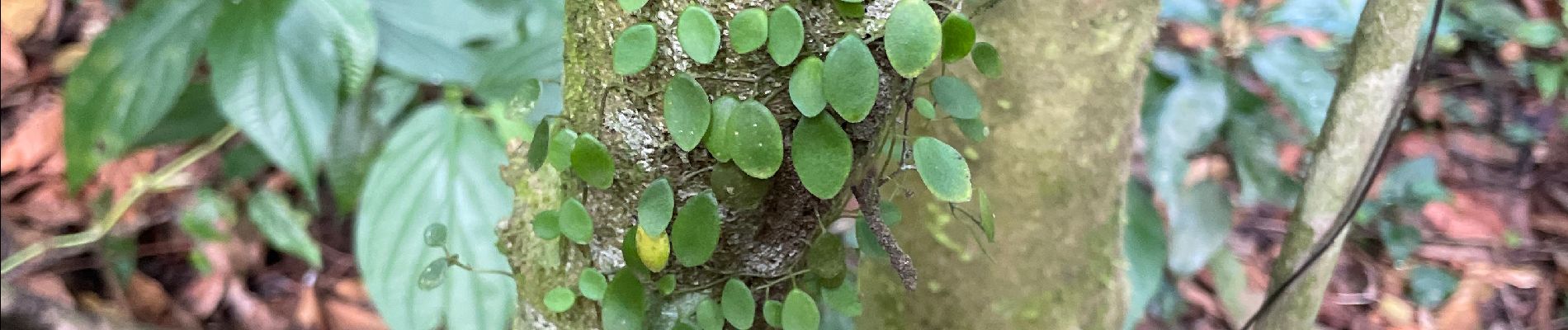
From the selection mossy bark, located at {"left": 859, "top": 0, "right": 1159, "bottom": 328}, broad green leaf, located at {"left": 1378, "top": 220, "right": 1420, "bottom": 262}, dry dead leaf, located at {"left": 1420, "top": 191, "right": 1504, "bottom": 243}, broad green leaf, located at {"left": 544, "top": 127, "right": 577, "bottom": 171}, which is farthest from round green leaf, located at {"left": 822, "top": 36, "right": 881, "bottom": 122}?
dry dead leaf, located at {"left": 1420, "top": 191, "right": 1504, "bottom": 243}

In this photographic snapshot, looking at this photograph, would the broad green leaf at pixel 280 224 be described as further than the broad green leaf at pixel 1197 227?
Yes

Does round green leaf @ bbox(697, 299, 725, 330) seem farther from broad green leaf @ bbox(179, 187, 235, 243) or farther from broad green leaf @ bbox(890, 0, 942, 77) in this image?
broad green leaf @ bbox(179, 187, 235, 243)

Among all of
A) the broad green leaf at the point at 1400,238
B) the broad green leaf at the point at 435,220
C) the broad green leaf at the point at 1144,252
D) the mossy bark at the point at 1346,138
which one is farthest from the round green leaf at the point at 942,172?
the broad green leaf at the point at 1400,238

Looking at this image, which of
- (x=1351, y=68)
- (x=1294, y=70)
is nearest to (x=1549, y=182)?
(x=1294, y=70)

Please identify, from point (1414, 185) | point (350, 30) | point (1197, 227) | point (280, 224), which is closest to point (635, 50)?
point (350, 30)

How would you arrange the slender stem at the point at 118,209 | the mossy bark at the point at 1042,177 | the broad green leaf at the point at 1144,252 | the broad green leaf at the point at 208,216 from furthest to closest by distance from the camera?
the broad green leaf at the point at 208,216 → the slender stem at the point at 118,209 → the broad green leaf at the point at 1144,252 → the mossy bark at the point at 1042,177

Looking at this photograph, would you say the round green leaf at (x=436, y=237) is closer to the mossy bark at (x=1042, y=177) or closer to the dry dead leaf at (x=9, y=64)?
the mossy bark at (x=1042, y=177)

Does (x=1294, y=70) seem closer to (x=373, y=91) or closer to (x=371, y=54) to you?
(x=371, y=54)
